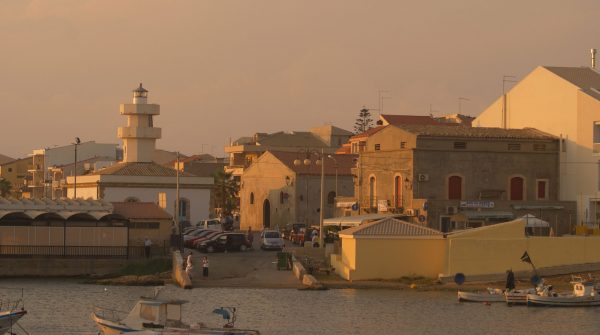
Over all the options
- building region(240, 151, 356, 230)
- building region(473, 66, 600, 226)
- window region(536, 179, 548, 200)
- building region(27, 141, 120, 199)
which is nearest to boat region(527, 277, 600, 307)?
building region(473, 66, 600, 226)

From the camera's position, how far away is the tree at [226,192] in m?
130

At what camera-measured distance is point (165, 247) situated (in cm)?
7631

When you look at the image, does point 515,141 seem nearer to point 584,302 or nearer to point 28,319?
point 584,302

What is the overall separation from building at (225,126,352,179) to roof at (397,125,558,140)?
185 ft

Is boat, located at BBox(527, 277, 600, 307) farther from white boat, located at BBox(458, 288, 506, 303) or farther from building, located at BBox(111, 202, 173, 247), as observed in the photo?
building, located at BBox(111, 202, 173, 247)

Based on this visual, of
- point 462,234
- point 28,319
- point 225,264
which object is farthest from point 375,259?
point 28,319

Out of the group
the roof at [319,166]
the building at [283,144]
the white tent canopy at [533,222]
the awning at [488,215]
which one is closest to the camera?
the white tent canopy at [533,222]

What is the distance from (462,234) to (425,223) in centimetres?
899

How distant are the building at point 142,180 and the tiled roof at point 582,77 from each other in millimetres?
31149

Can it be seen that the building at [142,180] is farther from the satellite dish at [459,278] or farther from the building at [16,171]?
the building at [16,171]

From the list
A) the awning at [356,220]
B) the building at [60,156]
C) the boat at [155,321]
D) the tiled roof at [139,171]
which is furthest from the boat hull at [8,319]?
the building at [60,156]

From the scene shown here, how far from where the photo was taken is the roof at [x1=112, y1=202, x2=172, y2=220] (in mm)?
76750

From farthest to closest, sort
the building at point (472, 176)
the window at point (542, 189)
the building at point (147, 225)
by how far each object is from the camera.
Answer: the window at point (542, 189), the building at point (147, 225), the building at point (472, 176)

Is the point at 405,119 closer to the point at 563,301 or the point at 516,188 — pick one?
the point at 516,188
